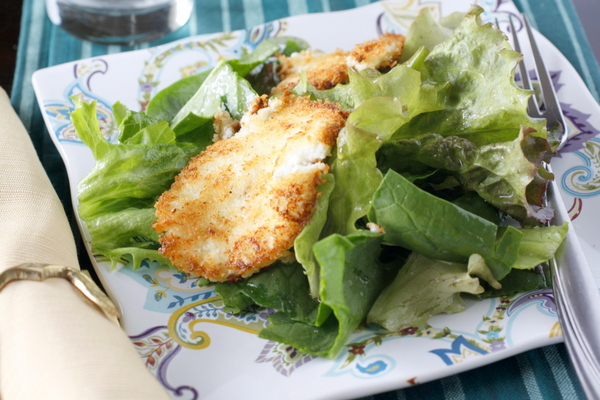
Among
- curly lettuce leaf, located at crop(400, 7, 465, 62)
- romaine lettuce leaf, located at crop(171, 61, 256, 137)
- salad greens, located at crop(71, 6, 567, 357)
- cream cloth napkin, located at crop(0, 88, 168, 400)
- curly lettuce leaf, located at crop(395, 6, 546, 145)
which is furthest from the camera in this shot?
curly lettuce leaf, located at crop(400, 7, 465, 62)

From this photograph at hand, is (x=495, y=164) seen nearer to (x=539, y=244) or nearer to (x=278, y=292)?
(x=539, y=244)

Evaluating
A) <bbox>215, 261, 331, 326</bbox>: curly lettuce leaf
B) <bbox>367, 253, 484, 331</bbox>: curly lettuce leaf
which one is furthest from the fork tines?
<bbox>215, 261, 331, 326</bbox>: curly lettuce leaf

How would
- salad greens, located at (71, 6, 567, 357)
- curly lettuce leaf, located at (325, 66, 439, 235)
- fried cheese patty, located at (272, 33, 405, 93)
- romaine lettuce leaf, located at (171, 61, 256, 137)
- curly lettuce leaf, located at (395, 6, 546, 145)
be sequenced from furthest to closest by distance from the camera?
fried cheese patty, located at (272, 33, 405, 93)
romaine lettuce leaf, located at (171, 61, 256, 137)
curly lettuce leaf, located at (395, 6, 546, 145)
curly lettuce leaf, located at (325, 66, 439, 235)
salad greens, located at (71, 6, 567, 357)

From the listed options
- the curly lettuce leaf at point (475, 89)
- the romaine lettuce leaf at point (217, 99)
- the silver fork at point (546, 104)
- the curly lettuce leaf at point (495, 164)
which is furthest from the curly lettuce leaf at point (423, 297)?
the romaine lettuce leaf at point (217, 99)

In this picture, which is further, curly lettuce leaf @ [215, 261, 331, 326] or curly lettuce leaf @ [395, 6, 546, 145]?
curly lettuce leaf @ [395, 6, 546, 145]

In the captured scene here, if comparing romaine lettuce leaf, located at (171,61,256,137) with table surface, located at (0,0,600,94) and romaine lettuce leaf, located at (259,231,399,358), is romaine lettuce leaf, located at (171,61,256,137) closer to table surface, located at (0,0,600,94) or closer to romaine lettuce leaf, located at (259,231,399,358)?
romaine lettuce leaf, located at (259,231,399,358)

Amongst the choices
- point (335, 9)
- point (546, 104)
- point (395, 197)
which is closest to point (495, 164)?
point (395, 197)
